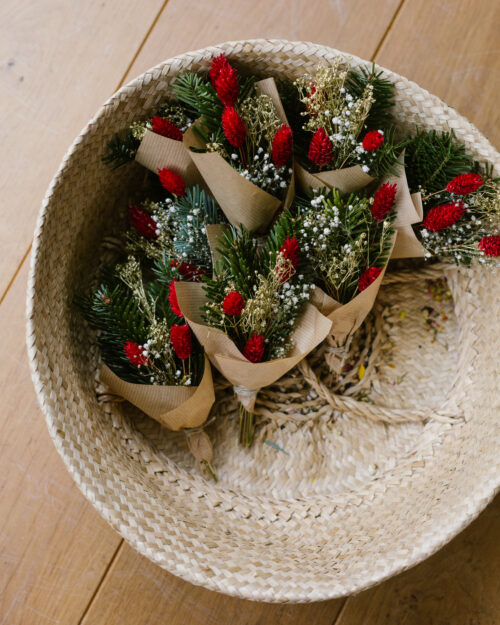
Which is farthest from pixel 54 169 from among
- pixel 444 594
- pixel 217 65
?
pixel 444 594

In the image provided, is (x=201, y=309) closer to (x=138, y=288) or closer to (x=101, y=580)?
(x=138, y=288)

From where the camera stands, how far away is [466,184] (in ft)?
2.32

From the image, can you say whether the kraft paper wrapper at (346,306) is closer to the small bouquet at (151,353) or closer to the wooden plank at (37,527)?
the small bouquet at (151,353)

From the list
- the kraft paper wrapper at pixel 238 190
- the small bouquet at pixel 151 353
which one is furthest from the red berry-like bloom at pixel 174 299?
the kraft paper wrapper at pixel 238 190

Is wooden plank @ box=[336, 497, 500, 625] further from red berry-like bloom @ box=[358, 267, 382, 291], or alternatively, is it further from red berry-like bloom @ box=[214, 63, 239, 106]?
red berry-like bloom @ box=[214, 63, 239, 106]

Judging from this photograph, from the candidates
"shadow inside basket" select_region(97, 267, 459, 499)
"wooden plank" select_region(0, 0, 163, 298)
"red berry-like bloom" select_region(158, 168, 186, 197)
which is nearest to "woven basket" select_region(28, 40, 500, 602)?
"shadow inside basket" select_region(97, 267, 459, 499)

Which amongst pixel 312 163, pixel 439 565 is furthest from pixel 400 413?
pixel 312 163

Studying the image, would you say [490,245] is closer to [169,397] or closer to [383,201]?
[383,201]

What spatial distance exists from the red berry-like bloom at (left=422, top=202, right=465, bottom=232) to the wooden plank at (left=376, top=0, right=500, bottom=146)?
13.3 inches

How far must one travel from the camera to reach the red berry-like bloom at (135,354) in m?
0.71

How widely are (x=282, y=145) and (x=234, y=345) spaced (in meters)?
0.27

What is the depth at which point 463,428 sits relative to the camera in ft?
2.76

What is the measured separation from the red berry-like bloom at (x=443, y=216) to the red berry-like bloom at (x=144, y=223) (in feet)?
1.26

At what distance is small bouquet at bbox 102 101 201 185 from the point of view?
2.62 feet
